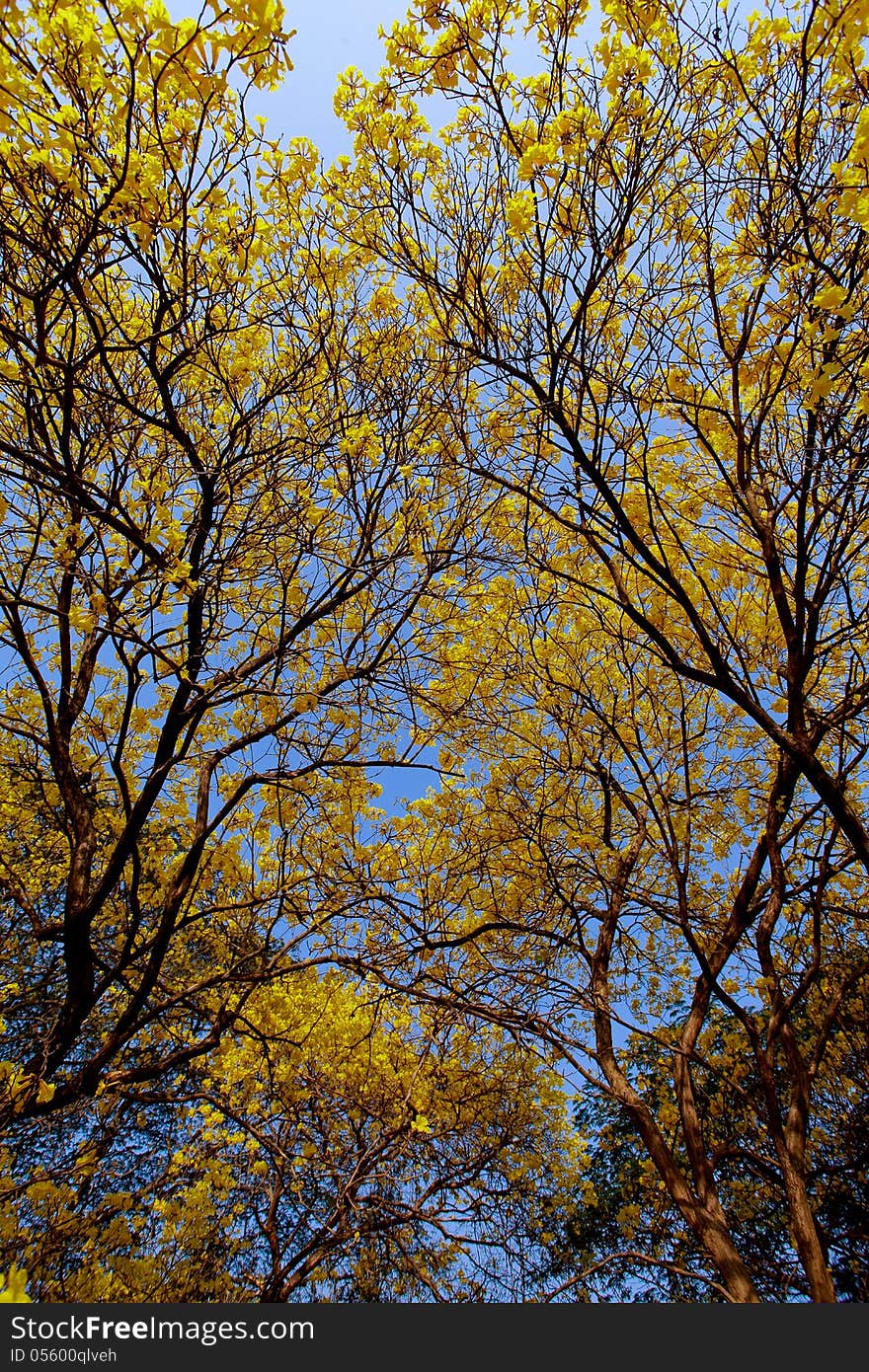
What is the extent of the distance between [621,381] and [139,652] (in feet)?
9.39

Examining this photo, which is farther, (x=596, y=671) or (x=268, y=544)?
(x=596, y=671)

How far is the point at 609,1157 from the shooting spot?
7.56 metres

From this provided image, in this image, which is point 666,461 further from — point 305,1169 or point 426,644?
point 305,1169

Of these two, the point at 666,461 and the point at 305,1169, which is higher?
the point at 666,461

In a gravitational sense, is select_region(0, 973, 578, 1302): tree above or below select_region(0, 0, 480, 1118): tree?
below

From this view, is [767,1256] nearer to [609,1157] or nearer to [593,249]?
[609,1157]

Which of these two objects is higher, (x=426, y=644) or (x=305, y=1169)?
(x=426, y=644)

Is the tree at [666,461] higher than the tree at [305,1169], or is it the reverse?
the tree at [666,461]

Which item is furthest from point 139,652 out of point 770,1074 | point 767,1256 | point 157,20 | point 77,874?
point 767,1256

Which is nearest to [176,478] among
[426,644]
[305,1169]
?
[426,644]

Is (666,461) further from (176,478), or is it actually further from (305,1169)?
(305,1169)

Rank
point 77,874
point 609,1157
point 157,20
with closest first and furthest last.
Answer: point 157,20
point 77,874
point 609,1157

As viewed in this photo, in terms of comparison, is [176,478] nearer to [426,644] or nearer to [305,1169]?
[426,644]

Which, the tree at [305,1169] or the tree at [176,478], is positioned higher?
the tree at [176,478]
